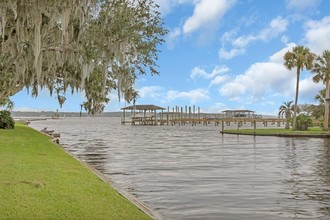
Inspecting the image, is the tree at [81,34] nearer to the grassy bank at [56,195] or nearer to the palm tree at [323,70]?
the grassy bank at [56,195]

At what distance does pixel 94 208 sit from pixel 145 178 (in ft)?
26.8

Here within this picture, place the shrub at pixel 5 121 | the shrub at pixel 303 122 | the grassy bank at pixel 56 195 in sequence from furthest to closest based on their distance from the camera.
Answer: the shrub at pixel 303 122 → the shrub at pixel 5 121 → the grassy bank at pixel 56 195

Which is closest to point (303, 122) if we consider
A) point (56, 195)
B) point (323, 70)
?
point (323, 70)

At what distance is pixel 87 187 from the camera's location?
12.6 metres

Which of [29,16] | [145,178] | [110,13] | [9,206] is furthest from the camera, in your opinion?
[145,178]

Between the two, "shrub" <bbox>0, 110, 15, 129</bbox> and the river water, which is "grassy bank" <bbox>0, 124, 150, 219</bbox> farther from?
"shrub" <bbox>0, 110, 15, 129</bbox>

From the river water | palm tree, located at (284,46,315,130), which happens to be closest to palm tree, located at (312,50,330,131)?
palm tree, located at (284,46,315,130)

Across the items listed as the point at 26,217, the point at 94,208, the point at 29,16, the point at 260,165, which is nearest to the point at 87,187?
the point at 94,208

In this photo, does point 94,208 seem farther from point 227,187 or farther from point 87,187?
point 227,187

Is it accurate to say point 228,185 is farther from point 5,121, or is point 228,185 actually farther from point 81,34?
point 5,121

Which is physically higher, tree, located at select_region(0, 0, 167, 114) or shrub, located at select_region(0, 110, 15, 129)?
tree, located at select_region(0, 0, 167, 114)

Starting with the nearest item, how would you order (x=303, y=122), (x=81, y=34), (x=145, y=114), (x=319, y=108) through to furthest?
(x=81, y=34)
(x=303, y=122)
(x=319, y=108)
(x=145, y=114)

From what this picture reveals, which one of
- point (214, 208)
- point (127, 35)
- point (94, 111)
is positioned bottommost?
point (214, 208)

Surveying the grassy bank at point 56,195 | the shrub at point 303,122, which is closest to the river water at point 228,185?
the grassy bank at point 56,195
